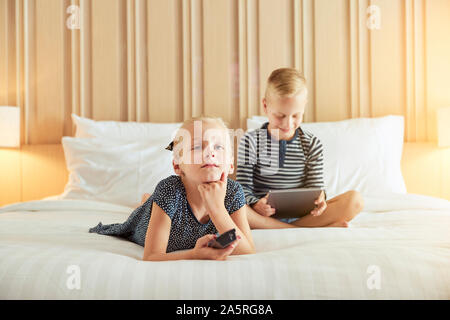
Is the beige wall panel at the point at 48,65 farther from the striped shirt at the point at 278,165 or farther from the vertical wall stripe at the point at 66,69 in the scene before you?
the striped shirt at the point at 278,165

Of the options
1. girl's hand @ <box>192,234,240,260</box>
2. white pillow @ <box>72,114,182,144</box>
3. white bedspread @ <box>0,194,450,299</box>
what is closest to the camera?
white bedspread @ <box>0,194,450,299</box>

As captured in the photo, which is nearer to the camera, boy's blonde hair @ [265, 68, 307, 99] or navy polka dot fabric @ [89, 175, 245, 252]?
navy polka dot fabric @ [89, 175, 245, 252]

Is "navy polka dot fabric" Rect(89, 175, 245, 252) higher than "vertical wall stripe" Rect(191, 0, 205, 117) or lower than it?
lower

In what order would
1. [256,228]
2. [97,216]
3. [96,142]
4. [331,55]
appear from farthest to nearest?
[331,55], [96,142], [97,216], [256,228]

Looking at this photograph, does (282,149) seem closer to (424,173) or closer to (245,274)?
(245,274)

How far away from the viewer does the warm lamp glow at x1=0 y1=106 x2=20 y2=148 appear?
7.24 feet

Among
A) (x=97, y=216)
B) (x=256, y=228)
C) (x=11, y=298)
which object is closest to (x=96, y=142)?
(x=97, y=216)

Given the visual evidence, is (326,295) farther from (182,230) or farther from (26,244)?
(26,244)

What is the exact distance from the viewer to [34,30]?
2447 mm

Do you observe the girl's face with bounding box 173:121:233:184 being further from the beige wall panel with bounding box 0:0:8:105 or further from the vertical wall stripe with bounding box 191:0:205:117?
the beige wall panel with bounding box 0:0:8:105

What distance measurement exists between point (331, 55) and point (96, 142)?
1458 millimetres

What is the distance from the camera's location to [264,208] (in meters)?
1.30

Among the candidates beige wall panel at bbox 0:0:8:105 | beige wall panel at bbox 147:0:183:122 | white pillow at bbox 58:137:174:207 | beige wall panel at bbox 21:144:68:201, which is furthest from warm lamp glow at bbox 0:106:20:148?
beige wall panel at bbox 147:0:183:122

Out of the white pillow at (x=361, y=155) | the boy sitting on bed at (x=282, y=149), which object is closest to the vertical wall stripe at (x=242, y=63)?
the white pillow at (x=361, y=155)
